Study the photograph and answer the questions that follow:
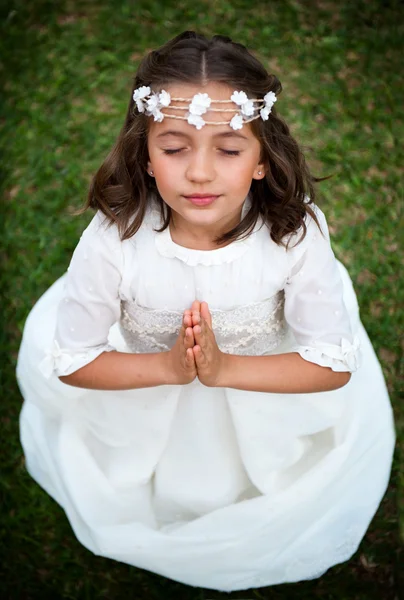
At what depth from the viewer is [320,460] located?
2576 millimetres

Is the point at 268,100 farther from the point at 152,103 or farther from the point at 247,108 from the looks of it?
the point at 152,103

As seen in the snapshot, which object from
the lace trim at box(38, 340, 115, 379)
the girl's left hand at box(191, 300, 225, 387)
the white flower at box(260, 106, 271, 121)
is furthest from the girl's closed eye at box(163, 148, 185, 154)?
the lace trim at box(38, 340, 115, 379)

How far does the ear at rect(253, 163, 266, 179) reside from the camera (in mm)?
1901

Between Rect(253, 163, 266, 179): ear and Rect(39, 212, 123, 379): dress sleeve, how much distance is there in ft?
1.47

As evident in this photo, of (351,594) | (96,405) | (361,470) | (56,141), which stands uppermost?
(56,141)

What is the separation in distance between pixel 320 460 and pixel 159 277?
105 cm

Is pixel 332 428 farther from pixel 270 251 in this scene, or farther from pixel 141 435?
pixel 270 251

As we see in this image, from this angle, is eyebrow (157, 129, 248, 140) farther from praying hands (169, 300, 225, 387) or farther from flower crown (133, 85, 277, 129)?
praying hands (169, 300, 225, 387)

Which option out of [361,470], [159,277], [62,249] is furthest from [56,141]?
[361,470]

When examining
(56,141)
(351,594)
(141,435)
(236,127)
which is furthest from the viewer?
(56,141)

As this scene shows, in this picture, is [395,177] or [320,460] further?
[395,177]

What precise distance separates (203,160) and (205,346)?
0.52 meters

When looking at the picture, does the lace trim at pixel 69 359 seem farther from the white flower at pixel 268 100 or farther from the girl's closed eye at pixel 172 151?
the white flower at pixel 268 100

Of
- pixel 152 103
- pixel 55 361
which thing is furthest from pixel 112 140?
pixel 152 103
